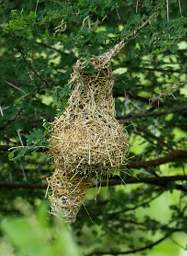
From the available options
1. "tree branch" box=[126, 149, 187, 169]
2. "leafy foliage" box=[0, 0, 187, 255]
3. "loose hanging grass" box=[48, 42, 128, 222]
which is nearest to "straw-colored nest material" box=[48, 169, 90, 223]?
"loose hanging grass" box=[48, 42, 128, 222]

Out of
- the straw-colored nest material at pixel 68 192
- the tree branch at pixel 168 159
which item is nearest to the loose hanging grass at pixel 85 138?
the straw-colored nest material at pixel 68 192

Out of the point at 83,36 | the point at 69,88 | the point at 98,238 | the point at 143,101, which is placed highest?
the point at 83,36

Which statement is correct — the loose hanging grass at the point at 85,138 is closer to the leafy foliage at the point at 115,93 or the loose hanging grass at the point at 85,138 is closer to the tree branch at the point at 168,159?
the leafy foliage at the point at 115,93

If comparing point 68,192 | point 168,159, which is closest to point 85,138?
point 68,192

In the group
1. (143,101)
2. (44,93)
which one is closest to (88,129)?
(44,93)

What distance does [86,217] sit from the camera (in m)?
4.01

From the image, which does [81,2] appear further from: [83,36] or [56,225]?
[56,225]

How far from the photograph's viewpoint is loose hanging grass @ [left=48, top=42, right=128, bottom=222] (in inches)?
81.7

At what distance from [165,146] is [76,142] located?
154 centimetres

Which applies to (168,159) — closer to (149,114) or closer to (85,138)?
(149,114)

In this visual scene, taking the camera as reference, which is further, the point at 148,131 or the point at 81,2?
the point at 148,131

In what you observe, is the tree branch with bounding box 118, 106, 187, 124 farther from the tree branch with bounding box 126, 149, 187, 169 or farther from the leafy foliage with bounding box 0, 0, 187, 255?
→ the tree branch with bounding box 126, 149, 187, 169

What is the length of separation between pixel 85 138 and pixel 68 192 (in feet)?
0.74

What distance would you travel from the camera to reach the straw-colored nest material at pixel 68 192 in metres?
2.18
